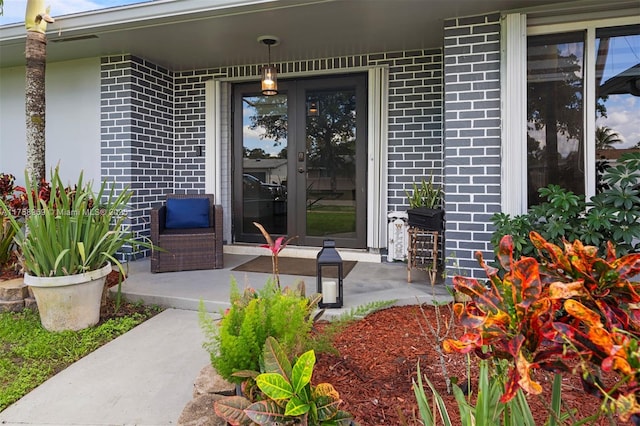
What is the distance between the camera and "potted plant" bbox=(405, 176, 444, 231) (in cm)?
341

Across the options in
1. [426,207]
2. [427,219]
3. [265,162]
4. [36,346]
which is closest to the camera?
[36,346]

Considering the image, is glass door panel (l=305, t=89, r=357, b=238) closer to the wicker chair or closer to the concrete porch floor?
the concrete porch floor

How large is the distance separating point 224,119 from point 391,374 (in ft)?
13.5

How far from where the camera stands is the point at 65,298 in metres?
2.58

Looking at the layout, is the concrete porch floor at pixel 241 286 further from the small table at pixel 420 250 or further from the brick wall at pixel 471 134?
the brick wall at pixel 471 134

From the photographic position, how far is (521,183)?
10.5 feet

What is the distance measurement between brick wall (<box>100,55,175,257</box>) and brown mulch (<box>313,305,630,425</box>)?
331cm

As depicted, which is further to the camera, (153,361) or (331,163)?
(331,163)

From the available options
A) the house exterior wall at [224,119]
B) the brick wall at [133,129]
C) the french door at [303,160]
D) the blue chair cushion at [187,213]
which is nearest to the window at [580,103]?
the house exterior wall at [224,119]

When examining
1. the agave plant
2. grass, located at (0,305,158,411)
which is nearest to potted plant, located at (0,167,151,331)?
grass, located at (0,305,158,411)

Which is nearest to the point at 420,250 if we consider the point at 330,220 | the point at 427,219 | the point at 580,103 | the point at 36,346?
the point at 427,219

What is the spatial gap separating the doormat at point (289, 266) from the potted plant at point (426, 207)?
881 millimetres

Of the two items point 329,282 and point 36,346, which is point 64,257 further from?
point 329,282

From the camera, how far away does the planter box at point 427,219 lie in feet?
11.1
